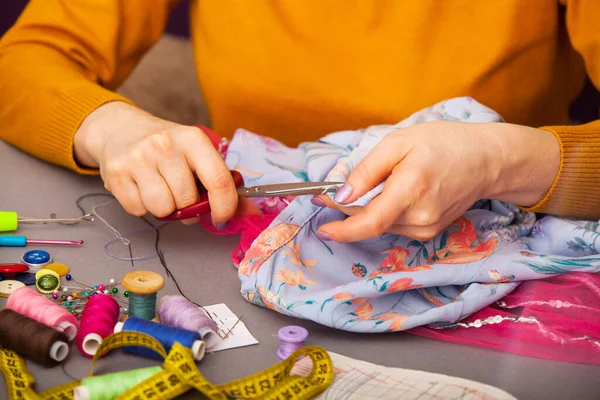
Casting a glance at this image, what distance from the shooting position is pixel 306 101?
116 centimetres

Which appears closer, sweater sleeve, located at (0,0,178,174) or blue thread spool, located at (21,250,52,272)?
blue thread spool, located at (21,250,52,272)

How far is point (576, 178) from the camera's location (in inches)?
32.7

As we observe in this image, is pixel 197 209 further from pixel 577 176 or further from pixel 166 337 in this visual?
pixel 577 176

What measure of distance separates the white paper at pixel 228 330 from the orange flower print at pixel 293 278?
6cm

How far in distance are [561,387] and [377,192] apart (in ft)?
0.87

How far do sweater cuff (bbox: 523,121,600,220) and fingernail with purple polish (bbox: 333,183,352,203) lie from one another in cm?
25

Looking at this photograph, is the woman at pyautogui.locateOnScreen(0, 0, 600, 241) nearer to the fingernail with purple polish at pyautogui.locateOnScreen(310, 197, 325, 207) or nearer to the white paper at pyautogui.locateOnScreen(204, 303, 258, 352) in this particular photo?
the fingernail with purple polish at pyautogui.locateOnScreen(310, 197, 325, 207)

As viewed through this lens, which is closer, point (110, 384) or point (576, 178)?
point (110, 384)

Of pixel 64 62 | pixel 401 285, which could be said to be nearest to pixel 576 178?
pixel 401 285

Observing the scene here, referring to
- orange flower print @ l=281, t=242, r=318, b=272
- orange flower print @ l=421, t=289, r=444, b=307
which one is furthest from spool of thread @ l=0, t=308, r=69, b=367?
orange flower print @ l=421, t=289, r=444, b=307

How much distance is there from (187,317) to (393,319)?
0.20 metres

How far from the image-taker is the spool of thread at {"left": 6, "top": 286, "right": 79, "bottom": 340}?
64cm

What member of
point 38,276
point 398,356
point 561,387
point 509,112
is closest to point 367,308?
point 398,356

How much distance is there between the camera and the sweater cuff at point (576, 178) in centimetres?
81
